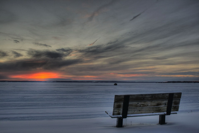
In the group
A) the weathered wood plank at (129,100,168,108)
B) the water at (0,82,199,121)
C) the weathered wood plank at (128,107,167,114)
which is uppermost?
the weathered wood plank at (129,100,168,108)

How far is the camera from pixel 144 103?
15.3 ft

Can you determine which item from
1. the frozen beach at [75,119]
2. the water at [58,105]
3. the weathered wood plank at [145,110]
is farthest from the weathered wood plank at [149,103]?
the water at [58,105]

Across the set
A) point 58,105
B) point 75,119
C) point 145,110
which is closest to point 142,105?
point 145,110

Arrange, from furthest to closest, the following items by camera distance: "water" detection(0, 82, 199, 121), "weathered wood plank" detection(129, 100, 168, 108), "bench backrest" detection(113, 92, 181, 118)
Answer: "water" detection(0, 82, 199, 121) < "weathered wood plank" detection(129, 100, 168, 108) < "bench backrest" detection(113, 92, 181, 118)

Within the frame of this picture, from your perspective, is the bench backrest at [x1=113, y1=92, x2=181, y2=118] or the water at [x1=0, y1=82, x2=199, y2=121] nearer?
the bench backrest at [x1=113, y1=92, x2=181, y2=118]

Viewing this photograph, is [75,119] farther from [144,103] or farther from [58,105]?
[58,105]

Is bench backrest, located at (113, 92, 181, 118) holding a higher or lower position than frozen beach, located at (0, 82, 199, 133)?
higher

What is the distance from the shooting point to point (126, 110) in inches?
179

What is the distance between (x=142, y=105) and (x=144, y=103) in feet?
0.30

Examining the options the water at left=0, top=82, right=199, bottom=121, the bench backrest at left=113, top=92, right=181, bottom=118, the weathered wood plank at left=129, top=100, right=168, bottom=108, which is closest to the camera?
the bench backrest at left=113, top=92, right=181, bottom=118

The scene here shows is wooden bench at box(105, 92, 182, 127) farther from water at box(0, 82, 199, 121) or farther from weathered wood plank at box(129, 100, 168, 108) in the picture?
water at box(0, 82, 199, 121)

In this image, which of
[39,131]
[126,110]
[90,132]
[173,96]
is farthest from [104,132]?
[173,96]

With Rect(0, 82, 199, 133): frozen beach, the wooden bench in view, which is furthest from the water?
the wooden bench

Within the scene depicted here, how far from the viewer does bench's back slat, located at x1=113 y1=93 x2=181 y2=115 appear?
4.50 metres
